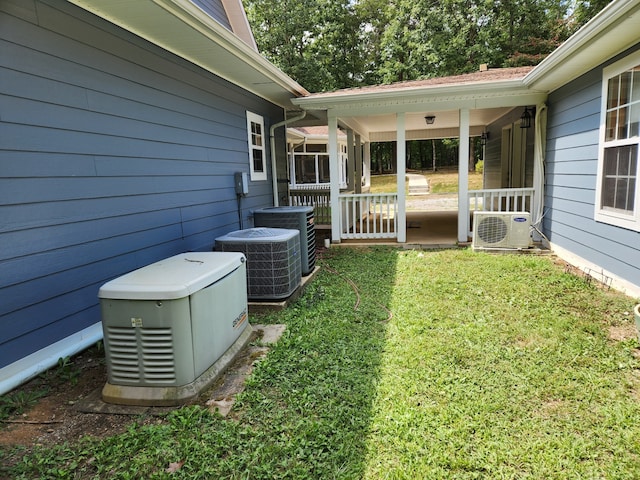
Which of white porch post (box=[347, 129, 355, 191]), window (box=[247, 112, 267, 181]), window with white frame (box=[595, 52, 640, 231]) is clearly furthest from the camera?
white porch post (box=[347, 129, 355, 191])

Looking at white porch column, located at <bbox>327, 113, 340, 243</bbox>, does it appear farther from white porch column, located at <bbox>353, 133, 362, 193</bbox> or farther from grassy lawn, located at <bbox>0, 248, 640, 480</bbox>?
white porch column, located at <bbox>353, 133, 362, 193</bbox>

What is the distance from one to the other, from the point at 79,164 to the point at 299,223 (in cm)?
261

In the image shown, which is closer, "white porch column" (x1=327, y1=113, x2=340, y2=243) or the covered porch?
the covered porch

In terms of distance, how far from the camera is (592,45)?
13.3 ft

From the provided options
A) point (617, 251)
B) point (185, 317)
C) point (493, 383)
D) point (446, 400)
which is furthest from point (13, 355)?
point (617, 251)

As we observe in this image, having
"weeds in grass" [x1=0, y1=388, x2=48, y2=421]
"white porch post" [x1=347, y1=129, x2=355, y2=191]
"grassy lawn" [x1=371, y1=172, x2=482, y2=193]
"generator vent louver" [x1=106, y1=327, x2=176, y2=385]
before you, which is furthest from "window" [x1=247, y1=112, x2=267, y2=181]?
"grassy lawn" [x1=371, y1=172, x2=482, y2=193]

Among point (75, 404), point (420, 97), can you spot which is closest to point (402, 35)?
point (420, 97)

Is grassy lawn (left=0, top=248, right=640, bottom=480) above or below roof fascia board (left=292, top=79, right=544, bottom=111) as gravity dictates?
below

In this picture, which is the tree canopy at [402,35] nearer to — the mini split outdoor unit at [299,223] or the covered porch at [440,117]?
the covered porch at [440,117]

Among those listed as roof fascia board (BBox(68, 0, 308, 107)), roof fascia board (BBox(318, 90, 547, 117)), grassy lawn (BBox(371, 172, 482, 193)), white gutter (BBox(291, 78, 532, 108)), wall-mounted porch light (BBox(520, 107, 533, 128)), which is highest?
roof fascia board (BBox(68, 0, 308, 107))

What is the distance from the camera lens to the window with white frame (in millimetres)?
3990

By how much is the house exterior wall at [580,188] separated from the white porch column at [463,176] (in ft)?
3.97

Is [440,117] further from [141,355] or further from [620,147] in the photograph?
[141,355]

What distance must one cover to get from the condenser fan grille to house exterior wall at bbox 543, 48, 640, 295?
0.76 m
